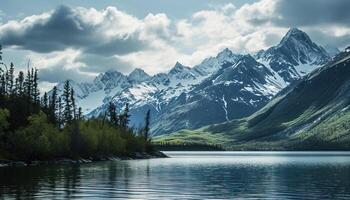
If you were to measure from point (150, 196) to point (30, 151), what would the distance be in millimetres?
94807

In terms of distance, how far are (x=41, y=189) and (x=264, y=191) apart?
32476 mm

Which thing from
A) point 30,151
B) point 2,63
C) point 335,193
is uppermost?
point 2,63

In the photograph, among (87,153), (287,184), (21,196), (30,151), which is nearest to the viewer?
(21,196)

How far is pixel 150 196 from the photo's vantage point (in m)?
74.5

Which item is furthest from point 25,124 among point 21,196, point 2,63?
point 21,196

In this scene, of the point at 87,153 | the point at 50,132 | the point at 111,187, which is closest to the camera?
the point at 111,187

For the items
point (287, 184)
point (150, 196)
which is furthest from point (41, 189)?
point (287, 184)

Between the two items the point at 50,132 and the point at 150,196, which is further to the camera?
the point at 50,132

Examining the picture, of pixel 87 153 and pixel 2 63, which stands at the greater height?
pixel 2 63

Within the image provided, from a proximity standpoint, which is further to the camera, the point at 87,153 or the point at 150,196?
the point at 87,153

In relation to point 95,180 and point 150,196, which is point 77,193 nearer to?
point 150,196

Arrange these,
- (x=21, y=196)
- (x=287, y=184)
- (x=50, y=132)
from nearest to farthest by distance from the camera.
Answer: (x=21, y=196) → (x=287, y=184) → (x=50, y=132)

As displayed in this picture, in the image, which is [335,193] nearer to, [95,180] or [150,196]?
[150,196]

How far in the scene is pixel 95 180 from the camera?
10212cm
